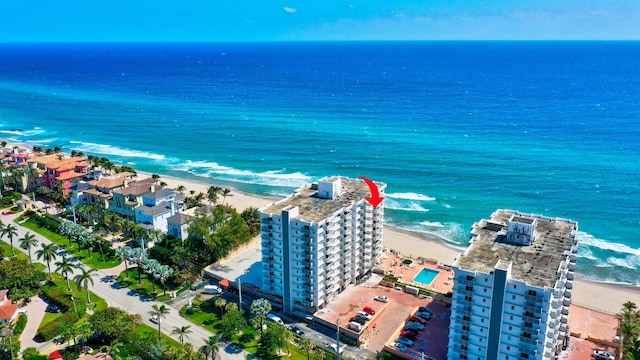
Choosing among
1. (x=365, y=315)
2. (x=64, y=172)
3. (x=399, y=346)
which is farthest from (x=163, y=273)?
(x=64, y=172)

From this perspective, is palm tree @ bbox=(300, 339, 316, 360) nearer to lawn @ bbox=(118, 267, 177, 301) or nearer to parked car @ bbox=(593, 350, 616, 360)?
lawn @ bbox=(118, 267, 177, 301)

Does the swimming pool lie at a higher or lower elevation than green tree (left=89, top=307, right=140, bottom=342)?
lower

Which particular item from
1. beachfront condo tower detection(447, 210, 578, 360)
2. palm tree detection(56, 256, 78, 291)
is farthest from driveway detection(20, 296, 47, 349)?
beachfront condo tower detection(447, 210, 578, 360)

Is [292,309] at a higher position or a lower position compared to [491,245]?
lower

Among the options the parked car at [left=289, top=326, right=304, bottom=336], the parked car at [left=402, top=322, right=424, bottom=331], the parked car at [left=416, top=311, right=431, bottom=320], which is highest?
the parked car at [left=416, top=311, right=431, bottom=320]

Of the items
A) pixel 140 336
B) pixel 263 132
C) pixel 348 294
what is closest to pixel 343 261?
pixel 348 294

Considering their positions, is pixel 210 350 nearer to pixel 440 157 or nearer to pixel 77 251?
pixel 77 251

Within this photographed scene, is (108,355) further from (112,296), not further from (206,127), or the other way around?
(206,127)
